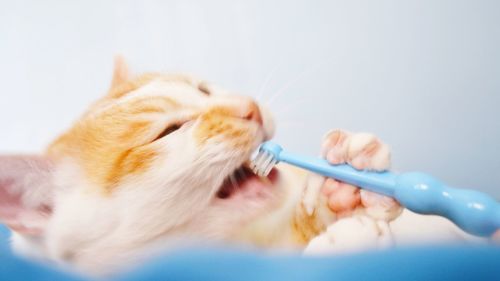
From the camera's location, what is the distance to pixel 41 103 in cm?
75

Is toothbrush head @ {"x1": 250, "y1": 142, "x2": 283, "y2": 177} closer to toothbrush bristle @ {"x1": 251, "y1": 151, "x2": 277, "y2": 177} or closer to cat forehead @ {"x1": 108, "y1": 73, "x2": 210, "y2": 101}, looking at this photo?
toothbrush bristle @ {"x1": 251, "y1": 151, "x2": 277, "y2": 177}

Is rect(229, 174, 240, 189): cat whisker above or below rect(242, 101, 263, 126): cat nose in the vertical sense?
below

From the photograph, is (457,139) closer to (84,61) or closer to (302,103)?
(302,103)

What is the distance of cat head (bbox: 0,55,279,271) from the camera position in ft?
1.44

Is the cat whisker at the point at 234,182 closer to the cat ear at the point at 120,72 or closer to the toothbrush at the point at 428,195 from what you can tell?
the toothbrush at the point at 428,195

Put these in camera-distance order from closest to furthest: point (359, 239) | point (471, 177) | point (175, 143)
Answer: point (359, 239)
point (175, 143)
point (471, 177)

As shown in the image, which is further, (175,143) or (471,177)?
(471,177)

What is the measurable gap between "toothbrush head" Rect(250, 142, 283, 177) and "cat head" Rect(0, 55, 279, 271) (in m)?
0.01

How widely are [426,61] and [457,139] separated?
12 centimetres

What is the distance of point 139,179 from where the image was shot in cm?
47

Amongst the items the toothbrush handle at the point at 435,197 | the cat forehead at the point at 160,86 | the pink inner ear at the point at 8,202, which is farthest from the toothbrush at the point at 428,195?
the pink inner ear at the point at 8,202

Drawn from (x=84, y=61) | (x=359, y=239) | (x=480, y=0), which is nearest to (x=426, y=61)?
(x=480, y=0)

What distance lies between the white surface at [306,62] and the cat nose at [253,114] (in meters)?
0.13

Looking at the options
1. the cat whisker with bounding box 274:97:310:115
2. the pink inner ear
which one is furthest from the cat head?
the cat whisker with bounding box 274:97:310:115
